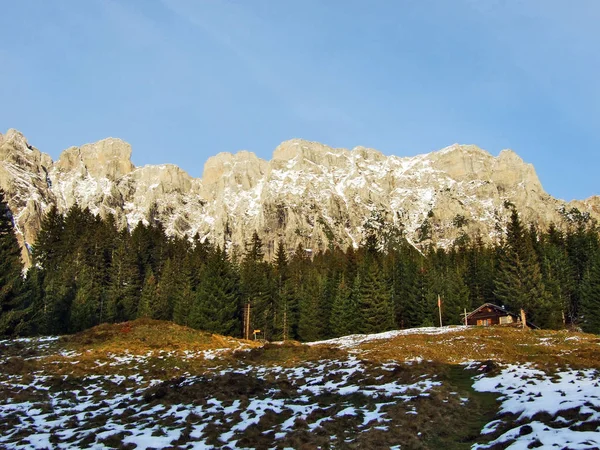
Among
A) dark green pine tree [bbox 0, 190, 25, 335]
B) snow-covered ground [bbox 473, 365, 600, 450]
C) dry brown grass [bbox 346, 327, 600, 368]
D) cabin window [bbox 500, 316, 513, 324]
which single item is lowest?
cabin window [bbox 500, 316, 513, 324]

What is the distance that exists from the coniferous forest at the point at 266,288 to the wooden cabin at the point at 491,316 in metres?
2.63

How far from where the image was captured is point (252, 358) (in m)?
35.2

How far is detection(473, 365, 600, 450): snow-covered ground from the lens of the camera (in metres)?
10.5

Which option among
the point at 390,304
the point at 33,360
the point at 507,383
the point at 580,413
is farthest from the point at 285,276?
the point at 580,413

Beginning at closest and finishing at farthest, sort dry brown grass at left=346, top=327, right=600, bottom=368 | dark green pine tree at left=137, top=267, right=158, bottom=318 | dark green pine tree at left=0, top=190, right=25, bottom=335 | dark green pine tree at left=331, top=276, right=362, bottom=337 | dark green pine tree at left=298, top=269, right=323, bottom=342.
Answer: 1. dry brown grass at left=346, top=327, right=600, bottom=368
2. dark green pine tree at left=0, top=190, right=25, bottom=335
3. dark green pine tree at left=137, top=267, right=158, bottom=318
4. dark green pine tree at left=331, top=276, right=362, bottom=337
5. dark green pine tree at left=298, top=269, right=323, bottom=342

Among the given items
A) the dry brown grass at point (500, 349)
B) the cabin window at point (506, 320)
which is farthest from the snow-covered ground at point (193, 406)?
the cabin window at point (506, 320)

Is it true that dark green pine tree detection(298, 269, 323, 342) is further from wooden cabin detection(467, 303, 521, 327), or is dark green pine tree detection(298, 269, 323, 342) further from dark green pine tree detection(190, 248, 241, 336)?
wooden cabin detection(467, 303, 521, 327)

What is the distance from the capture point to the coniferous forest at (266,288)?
229 ft

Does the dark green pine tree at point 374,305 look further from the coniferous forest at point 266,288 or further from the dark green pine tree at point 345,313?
the dark green pine tree at point 345,313

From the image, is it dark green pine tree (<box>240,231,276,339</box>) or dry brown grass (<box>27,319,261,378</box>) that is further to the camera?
Answer: dark green pine tree (<box>240,231,276,339</box>)

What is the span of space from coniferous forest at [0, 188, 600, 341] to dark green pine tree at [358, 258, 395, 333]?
0.18 meters

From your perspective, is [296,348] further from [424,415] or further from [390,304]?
[390,304]

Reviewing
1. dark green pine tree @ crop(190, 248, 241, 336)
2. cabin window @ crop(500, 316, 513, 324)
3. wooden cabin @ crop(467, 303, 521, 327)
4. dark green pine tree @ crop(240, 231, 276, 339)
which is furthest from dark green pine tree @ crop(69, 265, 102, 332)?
cabin window @ crop(500, 316, 513, 324)

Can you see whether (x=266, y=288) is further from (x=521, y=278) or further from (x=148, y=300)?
(x=521, y=278)
